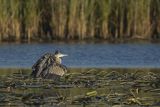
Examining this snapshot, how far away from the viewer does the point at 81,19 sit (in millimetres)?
22953

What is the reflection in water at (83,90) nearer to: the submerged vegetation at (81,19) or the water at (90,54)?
the water at (90,54)

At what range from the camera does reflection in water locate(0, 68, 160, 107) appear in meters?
10.8

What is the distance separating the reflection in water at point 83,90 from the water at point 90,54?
268cm

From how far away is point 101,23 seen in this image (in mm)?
23141

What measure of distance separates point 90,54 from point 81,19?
2.80m

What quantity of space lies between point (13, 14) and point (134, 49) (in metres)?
3.72

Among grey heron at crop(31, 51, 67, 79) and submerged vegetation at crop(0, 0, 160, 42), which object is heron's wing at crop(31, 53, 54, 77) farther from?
submerged vegetation at crop(0, 0, 160, 42)

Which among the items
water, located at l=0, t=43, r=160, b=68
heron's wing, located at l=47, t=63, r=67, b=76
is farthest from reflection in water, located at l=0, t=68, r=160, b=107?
water, located at l=0, t=43, r=160, b=68

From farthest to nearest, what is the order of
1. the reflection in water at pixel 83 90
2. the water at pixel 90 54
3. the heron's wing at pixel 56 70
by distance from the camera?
the water at pixel 90 54 → the heron's wing at pixel 56 70 → the reflection in water at pixel 83 90

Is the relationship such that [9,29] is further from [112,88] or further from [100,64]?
[112,88]

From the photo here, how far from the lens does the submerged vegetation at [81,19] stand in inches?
902

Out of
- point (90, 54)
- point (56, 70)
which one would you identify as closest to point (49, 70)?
point (56, 70)

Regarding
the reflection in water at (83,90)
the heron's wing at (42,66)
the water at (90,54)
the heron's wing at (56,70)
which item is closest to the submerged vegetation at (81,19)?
the water at (90,54)

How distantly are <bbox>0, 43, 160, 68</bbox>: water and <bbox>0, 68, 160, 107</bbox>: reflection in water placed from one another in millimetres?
2681
